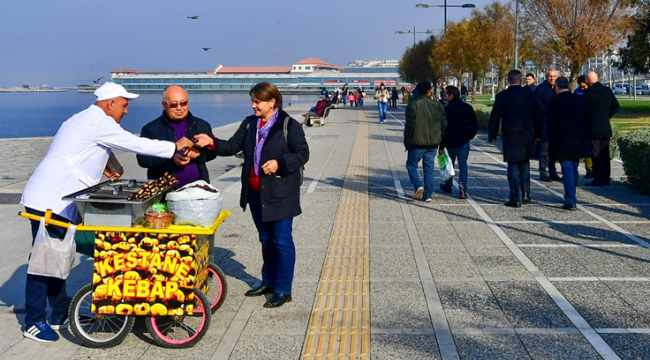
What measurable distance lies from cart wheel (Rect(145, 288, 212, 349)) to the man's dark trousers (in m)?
8.65

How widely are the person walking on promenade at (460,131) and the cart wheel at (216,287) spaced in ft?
20.7

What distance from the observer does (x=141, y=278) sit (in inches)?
199

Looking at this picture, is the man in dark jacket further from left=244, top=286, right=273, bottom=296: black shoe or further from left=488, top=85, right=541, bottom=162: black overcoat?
left=488, top=85, right=541, bottom=162: black overcoat

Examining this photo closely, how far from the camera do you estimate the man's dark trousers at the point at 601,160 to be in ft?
39.6

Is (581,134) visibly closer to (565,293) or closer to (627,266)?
(627,266)

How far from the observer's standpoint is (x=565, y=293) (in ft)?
20.5

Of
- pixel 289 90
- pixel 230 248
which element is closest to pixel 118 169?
pixel 230 248

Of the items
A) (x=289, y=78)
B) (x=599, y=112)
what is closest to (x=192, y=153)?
(x=599, y=112)

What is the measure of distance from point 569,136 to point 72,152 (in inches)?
279

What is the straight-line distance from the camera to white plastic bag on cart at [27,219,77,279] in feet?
16.8

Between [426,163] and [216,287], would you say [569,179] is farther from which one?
[216,287]

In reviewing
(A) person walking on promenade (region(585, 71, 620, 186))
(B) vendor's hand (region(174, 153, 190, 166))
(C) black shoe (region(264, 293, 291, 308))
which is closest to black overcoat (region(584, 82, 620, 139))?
(A) person walking on promenade (region(585, 71, 620, 186))

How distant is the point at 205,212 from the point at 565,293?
10.2 ft

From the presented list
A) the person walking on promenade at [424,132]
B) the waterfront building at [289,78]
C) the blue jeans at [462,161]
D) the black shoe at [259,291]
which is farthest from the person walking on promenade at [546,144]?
the waterfront building at [289,78]
